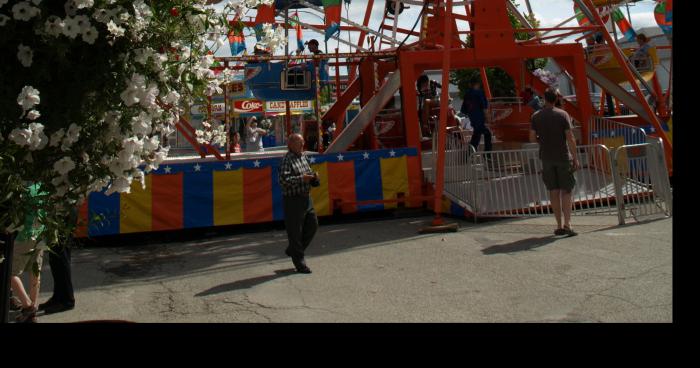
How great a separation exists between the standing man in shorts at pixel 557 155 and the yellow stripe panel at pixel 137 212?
6.06 meters

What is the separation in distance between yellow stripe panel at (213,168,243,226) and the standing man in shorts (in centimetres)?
489

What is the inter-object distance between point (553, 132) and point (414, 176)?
3.38m

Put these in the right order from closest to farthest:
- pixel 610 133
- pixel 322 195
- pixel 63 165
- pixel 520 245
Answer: pixel 63 165
pixel 520 245
pixel 322 195
pixel 610 133

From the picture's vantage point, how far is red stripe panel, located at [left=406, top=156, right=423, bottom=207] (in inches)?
475

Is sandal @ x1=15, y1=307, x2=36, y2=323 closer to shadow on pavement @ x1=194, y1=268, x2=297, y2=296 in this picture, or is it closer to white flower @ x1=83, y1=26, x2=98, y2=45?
shadow on pavement @ x1=194, y1=268, x2=297, y2=296

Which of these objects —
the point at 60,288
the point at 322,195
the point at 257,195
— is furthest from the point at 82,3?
the point at 322,195

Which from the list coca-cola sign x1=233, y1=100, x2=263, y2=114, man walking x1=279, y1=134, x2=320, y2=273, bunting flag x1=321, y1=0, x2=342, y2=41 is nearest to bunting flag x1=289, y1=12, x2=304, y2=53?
bunting flag x1=321, y1=0, x2=342, y2=41

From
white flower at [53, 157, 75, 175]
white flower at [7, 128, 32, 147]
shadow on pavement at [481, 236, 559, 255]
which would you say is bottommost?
shadow on pavement at [481, 236, 559, 255]

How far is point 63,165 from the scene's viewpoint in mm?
2879

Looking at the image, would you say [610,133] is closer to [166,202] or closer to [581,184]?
[581,184]

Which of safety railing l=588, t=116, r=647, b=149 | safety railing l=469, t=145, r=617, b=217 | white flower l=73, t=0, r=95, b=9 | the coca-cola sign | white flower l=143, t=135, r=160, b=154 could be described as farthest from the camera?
the coca-cola sign

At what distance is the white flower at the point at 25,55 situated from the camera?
9.06 ft

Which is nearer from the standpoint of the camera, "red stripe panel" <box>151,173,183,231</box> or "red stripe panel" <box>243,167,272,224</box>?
"red stripe panel" <box>151,173,183,231</box>

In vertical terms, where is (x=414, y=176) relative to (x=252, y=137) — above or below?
below
